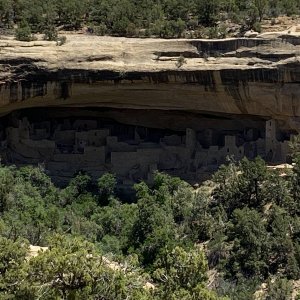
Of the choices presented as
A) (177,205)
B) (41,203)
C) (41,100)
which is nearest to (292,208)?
(177,205)

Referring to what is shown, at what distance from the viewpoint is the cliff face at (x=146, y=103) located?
16969 millimetres

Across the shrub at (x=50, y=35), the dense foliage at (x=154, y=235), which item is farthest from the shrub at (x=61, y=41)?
the dense foliage at (x=154, y=235)

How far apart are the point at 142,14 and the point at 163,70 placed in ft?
12.4

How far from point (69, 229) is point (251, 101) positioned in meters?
5.75

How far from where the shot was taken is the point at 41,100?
18172mm

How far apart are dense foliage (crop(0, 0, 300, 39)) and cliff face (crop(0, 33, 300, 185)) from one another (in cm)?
156

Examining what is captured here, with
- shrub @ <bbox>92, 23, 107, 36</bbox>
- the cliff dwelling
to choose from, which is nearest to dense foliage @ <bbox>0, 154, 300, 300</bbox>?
the cliff dwelling

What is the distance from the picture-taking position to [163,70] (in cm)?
1720

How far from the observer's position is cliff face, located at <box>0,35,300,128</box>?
55.2 ft

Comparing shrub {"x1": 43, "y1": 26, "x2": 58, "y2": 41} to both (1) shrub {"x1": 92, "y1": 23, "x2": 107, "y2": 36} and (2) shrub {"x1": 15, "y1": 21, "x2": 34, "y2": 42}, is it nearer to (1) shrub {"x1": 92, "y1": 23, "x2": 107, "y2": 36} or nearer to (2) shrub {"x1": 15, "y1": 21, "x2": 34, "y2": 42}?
(2) shrub {"x1": 15, "y1": 21, "x2": 34, "y2": 42}

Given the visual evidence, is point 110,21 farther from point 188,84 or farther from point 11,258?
point 11,258

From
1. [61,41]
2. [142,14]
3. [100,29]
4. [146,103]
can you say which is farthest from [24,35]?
[142,14]

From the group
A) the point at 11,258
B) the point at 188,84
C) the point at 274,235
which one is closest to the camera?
the point at 11,258

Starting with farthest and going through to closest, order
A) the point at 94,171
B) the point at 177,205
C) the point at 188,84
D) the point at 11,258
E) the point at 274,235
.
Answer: the point at 94,171 < the point at 188,84 < the point at 177,205 < the point at 274,235 < the point at 11,258
